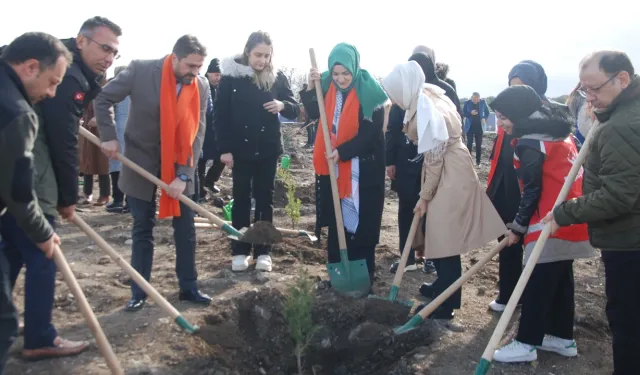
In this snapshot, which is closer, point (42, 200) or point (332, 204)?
point (42, 200)

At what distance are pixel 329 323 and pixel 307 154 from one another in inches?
469

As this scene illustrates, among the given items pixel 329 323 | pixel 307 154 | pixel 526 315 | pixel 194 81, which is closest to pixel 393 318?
pixel 329 323

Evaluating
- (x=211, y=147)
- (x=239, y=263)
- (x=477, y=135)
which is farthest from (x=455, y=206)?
(x=477, y=135)

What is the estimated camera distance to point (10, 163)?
2.38 m

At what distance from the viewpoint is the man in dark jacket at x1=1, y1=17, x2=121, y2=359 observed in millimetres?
3082

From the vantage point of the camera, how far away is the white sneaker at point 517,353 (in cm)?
370

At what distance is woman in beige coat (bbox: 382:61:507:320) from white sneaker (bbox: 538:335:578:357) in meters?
0.72

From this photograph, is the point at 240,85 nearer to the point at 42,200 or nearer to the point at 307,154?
the point at 42,200

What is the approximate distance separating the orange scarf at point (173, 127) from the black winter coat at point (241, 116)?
2.52 feet

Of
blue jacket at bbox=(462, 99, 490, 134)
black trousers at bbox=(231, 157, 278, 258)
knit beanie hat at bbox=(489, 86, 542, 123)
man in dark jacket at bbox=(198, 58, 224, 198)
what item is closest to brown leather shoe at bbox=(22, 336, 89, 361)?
black trousers at bbox=(231, 157, 278, 258)

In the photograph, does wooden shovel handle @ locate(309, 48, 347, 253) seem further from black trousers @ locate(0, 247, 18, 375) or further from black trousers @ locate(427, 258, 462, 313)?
black trousers @ locate(0, 247, 18, 375)

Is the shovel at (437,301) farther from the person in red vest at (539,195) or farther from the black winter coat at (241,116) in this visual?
the black winter coat at (241,116)

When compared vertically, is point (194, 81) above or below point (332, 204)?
above

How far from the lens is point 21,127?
7.87 ft
